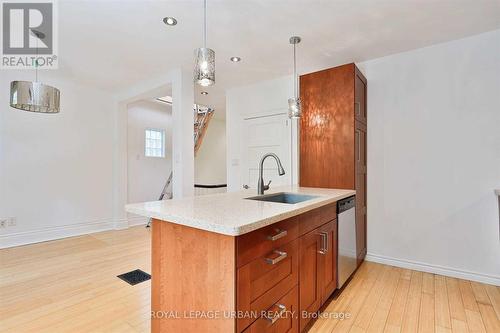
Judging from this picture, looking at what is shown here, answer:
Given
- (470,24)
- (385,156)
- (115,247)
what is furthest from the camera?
(115,247)

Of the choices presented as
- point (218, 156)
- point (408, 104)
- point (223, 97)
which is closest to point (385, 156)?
point (408, 104)

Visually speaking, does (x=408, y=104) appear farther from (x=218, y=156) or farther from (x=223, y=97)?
(x=218, y=156)

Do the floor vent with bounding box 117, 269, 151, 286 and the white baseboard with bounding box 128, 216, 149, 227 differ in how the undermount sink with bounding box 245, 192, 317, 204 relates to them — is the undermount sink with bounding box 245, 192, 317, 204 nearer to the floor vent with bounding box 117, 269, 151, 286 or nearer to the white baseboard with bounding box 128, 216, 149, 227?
the floor vent with bounding box 117, 269, 151, 286

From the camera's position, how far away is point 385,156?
2.98m

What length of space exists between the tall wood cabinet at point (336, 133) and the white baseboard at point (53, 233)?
3.69 metres

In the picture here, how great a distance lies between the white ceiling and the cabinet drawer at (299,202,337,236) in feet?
5.56

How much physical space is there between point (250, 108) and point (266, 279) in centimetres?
321

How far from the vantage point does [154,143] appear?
5352mm

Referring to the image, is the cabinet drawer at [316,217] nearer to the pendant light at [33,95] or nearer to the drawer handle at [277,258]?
the drawer handle at [277,258]

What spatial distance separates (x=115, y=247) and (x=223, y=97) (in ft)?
10.2

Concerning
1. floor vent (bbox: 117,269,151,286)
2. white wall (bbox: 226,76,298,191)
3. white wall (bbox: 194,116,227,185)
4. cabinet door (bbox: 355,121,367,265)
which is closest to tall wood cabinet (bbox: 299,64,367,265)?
cabinet door (bbox: 355,121,367,265)

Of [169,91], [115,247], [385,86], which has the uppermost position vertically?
[169,91]

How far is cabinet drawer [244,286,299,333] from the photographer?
3.96 ft

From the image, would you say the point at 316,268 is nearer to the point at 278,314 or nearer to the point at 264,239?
the point at 278,314
